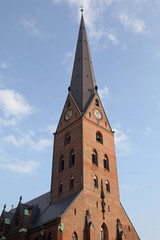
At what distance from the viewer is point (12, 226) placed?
37.2m

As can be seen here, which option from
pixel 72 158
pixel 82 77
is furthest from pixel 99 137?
pixel 82 77

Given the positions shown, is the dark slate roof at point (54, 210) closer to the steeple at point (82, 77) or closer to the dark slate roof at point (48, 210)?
the dark slate roof at point (48, 210)

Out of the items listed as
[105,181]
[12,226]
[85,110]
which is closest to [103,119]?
[85,110]

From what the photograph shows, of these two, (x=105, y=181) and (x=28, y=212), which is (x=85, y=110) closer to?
(x=105, y=181)

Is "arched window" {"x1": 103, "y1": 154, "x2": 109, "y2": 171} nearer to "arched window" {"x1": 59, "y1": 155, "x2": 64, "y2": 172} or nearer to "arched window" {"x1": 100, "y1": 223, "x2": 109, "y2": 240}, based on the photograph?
"arched window" {"x1": 59, "y1": 155, "x2": 64, "y2": 172}

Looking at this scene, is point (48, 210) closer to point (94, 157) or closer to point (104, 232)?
point (104, 232)

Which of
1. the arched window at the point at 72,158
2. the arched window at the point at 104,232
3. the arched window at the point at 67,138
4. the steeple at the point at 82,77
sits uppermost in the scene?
the steeple at the point at 82,77

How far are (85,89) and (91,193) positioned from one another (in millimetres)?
18934

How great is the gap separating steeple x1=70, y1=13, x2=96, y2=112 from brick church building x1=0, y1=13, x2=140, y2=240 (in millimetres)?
194

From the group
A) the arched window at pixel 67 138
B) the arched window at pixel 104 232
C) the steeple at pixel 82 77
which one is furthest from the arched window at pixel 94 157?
the arched window at pixel 104 232

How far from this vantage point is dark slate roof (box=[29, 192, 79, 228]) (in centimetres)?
3228

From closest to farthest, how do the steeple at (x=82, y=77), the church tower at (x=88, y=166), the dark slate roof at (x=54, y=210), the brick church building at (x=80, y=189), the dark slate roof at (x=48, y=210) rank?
the brick church building at (x=80, y=189), the dark slate roof at (x=54, y=210), the dark slate roof at (x=48, y=210), the church tower at (x=88, y=166), the steeple at (x=82, y=77)

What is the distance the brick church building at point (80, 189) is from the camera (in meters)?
31.2

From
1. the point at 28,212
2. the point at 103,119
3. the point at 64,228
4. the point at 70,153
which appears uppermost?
the point at 103,119
